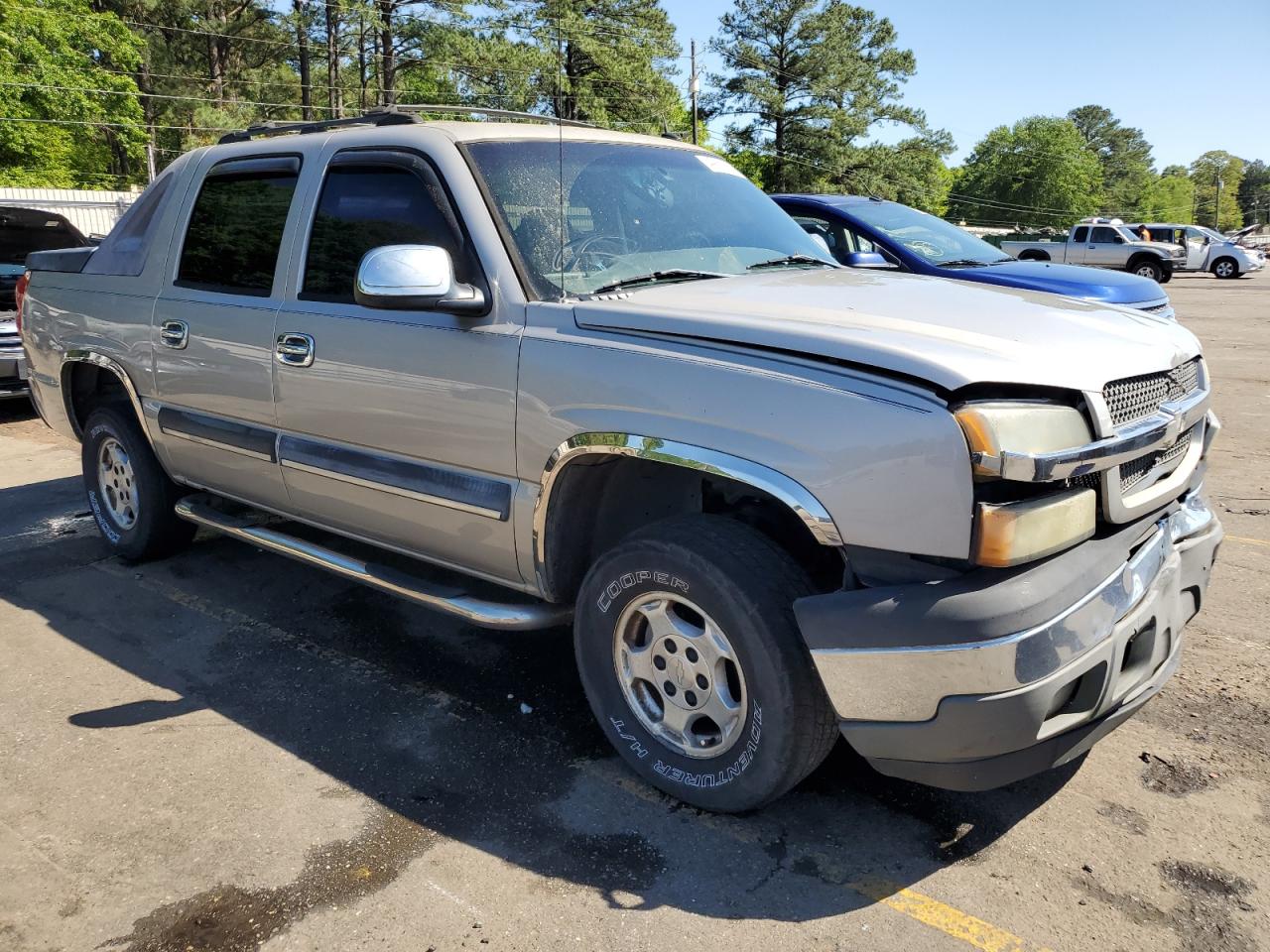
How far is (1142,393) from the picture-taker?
271 centimetres

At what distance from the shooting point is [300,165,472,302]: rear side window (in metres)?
3.44

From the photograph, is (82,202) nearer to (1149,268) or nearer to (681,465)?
(1149,268)

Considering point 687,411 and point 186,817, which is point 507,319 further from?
point 186,817

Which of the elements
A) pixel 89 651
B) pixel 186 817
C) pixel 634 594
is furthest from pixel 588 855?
pixel 89 651

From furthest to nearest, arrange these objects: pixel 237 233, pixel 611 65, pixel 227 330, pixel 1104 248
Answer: pixel 611 65, pixel 1104 248, pixel 237 233, pixel 227 330

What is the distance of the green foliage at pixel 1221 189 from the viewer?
13912cm

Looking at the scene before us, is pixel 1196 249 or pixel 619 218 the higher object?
pixel 1196 249

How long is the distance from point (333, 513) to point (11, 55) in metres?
46.8

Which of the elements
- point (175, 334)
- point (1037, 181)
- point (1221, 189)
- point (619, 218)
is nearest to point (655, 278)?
point (619, 218)

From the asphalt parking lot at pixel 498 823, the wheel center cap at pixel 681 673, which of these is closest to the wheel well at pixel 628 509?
the wheel center cap at pixel 681 673

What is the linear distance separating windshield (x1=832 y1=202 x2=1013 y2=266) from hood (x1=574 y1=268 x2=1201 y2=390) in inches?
189

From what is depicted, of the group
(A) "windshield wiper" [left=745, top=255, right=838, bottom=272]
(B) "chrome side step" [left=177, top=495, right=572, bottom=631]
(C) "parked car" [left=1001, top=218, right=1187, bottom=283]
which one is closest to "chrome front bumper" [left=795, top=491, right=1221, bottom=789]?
(B) "chrome side step" [left=177, top=495, right=572, bottom=631]

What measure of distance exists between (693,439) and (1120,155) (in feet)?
489

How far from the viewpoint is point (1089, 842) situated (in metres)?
2.79
